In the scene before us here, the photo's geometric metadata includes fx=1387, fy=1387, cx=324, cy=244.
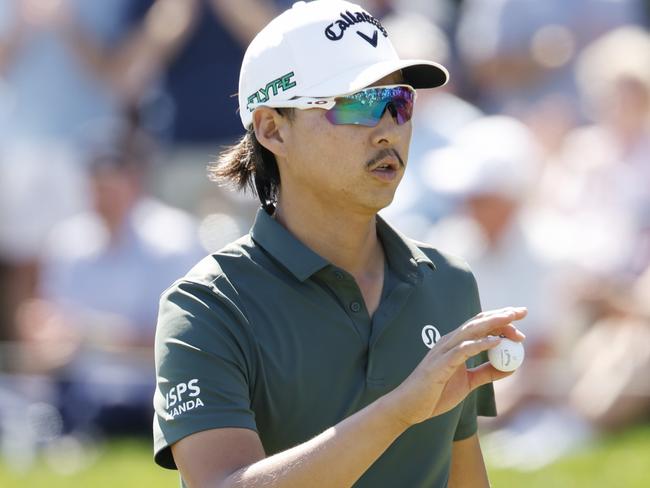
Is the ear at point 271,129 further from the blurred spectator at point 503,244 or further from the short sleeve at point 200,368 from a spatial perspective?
the blurred spectator at point 503,244

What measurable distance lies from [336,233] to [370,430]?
768 millimetres

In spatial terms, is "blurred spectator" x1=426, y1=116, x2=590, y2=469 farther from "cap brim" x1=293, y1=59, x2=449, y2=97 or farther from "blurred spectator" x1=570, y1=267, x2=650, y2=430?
"cap brim" x1=293, y1=59, x2=449, y2=97

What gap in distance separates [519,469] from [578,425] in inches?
20.3

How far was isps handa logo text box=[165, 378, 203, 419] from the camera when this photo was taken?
3219mm

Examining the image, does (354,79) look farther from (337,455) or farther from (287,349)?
(337,455)

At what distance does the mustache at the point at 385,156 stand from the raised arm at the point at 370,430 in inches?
23.8

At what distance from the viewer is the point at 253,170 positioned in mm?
3912

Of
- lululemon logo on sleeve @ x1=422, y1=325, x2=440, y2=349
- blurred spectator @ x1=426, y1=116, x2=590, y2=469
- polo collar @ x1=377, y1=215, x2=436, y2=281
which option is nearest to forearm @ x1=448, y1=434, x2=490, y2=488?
lululemon logo on sleeve @ x1=422, y1=325, x2=440, y2=349

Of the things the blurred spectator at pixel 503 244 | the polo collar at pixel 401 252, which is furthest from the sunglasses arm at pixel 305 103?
the blurred spectator at pixel 503 244

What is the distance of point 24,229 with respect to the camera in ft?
28.6

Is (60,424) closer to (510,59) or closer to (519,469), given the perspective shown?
(519,469)

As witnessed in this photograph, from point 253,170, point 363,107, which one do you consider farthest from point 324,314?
point 253,170

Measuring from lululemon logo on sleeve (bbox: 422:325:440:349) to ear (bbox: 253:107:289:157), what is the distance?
1.95 ft

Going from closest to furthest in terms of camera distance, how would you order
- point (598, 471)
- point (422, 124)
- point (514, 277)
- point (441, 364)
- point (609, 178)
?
1. point (441, 364)
2. point (598, 471)
3. point (514, 277)
4. point (609, 178)
5. point (422, 124)
